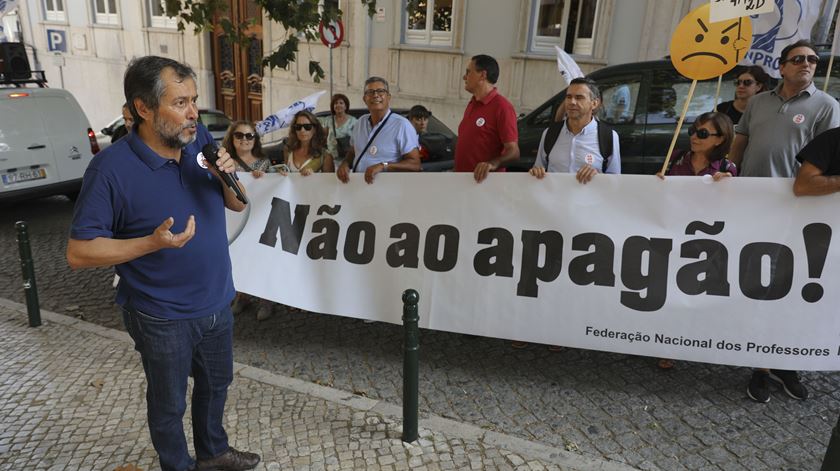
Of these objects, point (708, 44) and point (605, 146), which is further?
point (605, 146)

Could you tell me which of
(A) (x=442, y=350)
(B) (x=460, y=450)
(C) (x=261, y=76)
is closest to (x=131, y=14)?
(C) (x=261, y=76)

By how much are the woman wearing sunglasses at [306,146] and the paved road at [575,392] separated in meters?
1.31

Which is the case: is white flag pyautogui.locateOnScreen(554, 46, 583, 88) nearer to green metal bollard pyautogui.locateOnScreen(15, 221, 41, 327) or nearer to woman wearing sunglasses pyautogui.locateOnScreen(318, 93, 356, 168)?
woman wearing sunglasses pyautogui.locateOnScreen(318, 93, 356, 168)

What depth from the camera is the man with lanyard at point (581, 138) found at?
155 inches

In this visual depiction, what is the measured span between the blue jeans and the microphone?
56cm

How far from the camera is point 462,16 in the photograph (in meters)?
12.2

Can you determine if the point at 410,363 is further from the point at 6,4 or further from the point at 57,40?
the point at 57,40

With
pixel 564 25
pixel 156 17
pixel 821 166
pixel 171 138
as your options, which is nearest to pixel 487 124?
pixel 821 166

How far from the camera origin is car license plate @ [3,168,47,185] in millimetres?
7653

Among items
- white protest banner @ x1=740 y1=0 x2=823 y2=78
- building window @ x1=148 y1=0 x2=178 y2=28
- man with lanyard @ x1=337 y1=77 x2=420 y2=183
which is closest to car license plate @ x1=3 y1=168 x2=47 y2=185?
man with lanyard @ x1=337 y1=77 x2=420 y2=183

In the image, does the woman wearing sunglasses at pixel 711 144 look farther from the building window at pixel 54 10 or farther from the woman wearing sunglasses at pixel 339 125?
the building window at pixel 54 10

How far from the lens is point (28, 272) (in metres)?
4.67

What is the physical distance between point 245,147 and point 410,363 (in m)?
2.56

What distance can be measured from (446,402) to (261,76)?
13.8 metres
